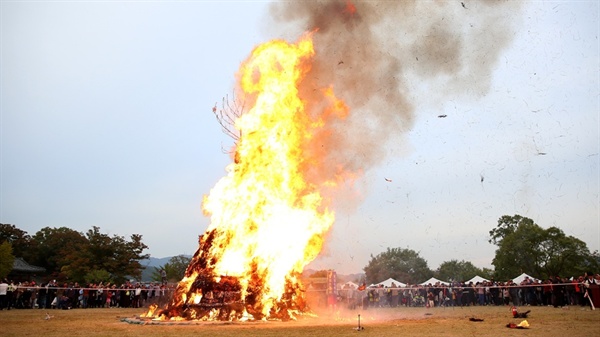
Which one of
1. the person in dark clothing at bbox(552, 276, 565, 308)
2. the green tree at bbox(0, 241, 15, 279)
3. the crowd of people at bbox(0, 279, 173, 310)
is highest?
the green tree at bbox(0, 241, 15, 279)

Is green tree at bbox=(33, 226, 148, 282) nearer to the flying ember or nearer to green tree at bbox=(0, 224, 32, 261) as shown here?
green tree at bbox=(0, 224, 32, 261)

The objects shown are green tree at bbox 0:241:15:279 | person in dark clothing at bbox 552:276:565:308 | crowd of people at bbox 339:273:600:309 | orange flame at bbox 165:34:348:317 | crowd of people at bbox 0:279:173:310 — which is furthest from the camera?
green tree at bbox 0:241:15:279

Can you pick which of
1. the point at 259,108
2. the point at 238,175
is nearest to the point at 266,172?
the point at 238,175

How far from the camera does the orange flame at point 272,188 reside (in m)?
23.6

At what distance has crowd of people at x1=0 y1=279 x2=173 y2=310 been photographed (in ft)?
118

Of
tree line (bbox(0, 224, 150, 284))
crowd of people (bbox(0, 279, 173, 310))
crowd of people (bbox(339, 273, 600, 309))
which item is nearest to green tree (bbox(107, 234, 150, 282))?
tree line (bbox(0, 224, 150, 284))

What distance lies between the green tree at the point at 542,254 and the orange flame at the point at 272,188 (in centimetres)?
6137

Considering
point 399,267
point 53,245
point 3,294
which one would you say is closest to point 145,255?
point 53,245

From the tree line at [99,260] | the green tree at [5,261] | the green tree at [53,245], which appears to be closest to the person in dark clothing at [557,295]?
the tree line at [99,260]

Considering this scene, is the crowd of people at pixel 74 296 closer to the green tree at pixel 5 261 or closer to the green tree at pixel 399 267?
the green tree at pixel 5 261

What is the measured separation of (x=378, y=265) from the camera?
365 feet

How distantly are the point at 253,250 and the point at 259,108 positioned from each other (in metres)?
7.11

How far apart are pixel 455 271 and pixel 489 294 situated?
95145 mm

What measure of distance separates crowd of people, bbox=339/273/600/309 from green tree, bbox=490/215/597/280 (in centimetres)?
→ 3625
